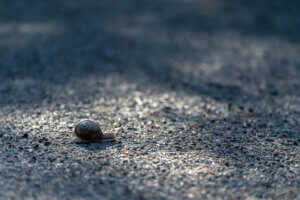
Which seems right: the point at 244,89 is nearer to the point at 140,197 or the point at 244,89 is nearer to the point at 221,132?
the point at 221,132

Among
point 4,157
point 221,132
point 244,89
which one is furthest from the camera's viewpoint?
point 244,89

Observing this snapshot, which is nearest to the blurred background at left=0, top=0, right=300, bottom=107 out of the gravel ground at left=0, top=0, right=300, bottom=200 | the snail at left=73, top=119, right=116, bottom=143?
the gravel ground at left=0, top=0, right=300, bottom=200

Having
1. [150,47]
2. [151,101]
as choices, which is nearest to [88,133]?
[151,101]

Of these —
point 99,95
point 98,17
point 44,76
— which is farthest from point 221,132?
point 98,17

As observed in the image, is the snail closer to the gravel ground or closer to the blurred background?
the gravel ground

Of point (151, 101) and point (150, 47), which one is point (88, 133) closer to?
point (151, 101)

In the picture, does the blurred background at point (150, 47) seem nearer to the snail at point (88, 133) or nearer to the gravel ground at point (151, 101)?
the gravel ground at point (151, 101)
